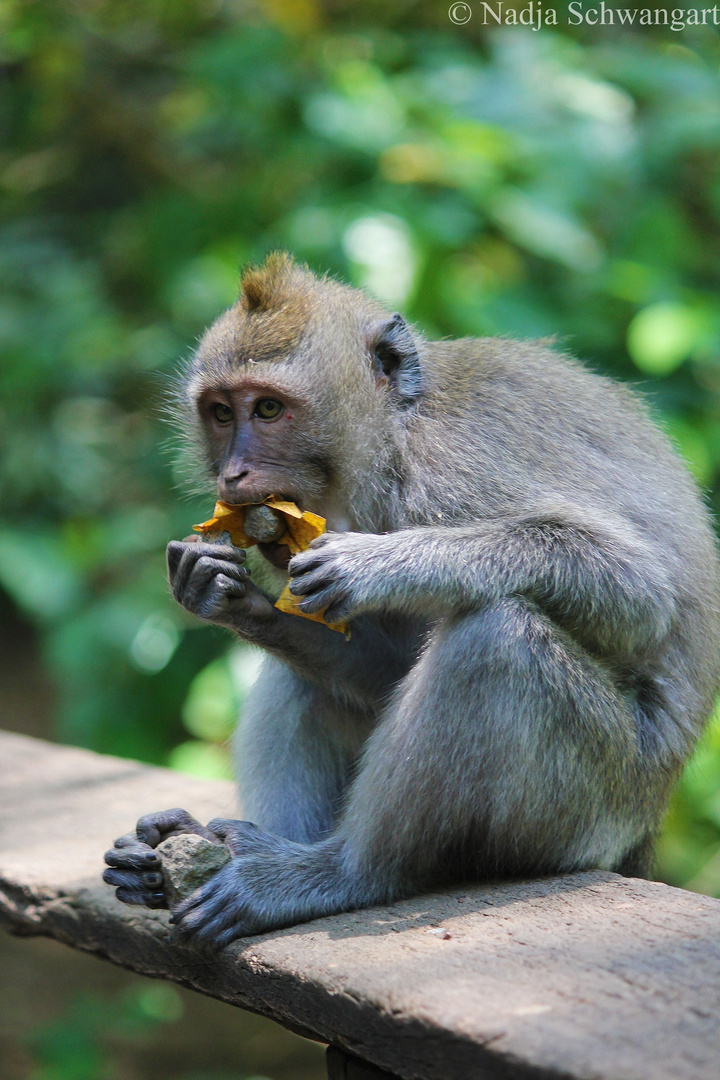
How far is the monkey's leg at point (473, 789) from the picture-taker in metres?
2.95

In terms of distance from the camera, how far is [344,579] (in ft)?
10.2

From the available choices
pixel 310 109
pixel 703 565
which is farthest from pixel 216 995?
pixel 310 109

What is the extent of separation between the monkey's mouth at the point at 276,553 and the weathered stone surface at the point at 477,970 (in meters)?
1.15

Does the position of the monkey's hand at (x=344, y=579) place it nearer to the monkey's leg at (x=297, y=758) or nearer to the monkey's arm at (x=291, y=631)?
the monkey's arm at (x=291, y=631)

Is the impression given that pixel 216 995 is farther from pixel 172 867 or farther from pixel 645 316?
pixel 645 316

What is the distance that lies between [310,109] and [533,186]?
148cm

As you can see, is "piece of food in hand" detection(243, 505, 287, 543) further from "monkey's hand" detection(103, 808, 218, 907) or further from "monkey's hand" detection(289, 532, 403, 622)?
"monkey's hand" detection(103, 808, 218, 907)

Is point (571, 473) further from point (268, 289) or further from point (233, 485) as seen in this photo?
point (268, 289)

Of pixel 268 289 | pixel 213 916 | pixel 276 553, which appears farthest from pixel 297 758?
pixel 268 289

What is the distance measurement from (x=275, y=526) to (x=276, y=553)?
0.18m

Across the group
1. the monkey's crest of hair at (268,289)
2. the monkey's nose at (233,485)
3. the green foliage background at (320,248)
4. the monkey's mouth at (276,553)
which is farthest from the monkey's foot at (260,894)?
the monkey's crest of hair at (268,289)

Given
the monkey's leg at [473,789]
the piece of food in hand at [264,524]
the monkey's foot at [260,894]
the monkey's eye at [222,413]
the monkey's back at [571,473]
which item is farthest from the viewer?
the monkey's eye at [222,413]

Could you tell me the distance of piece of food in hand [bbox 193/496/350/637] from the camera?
11.4 ft

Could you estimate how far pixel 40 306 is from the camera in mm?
7797
